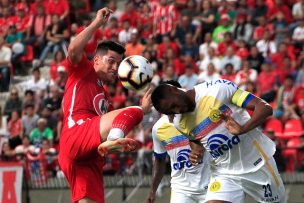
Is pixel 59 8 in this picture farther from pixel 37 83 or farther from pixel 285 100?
pixel 285 100

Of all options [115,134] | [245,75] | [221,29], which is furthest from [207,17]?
Result: [115,134]

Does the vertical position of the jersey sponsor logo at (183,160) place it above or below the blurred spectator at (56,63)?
above

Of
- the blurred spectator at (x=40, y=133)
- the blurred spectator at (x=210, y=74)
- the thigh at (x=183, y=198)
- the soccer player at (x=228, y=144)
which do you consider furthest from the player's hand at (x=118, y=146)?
the blurred spectator at (x=210, y=74)

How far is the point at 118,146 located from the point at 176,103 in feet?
2.38

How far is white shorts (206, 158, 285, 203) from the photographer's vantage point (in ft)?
32.9

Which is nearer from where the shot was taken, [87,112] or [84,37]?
[84,37]

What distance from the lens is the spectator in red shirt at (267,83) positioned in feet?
63.9

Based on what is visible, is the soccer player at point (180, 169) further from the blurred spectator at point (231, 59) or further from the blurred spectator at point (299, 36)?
the blurred spectator at point (299, 36)

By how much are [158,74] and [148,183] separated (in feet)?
14.9

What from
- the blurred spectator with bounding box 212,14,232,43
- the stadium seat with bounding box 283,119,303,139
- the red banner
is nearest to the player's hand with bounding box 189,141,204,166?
the red banner

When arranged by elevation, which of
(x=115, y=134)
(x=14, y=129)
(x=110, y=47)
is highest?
(x=110, y=47)

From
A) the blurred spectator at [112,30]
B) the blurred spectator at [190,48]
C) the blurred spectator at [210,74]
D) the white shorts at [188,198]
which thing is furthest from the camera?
the blurred spectator at [112,30]

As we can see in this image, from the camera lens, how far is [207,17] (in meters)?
23.8

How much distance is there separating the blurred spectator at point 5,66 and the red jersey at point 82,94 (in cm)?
1526
